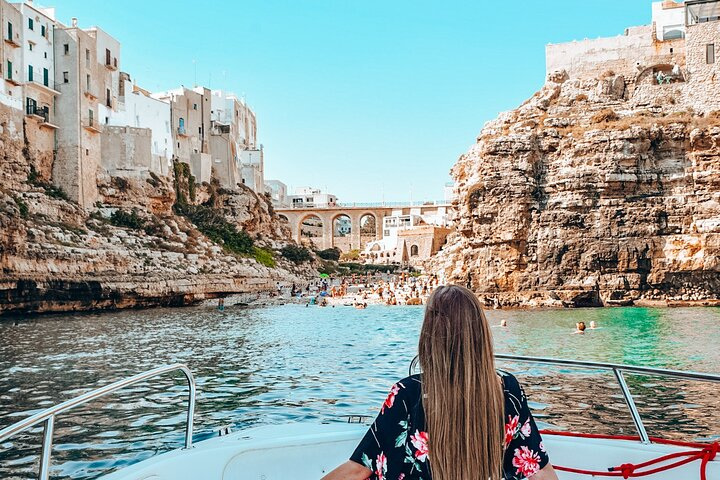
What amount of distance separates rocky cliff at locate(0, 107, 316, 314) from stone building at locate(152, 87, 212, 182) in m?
2.46

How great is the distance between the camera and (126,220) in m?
41.1

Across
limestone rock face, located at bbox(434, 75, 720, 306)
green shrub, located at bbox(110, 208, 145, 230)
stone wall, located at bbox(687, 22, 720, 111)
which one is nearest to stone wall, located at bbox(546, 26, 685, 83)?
stone wall, located at bbox(687, 22, 720, 111)

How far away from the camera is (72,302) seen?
32281mm

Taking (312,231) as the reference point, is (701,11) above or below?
above

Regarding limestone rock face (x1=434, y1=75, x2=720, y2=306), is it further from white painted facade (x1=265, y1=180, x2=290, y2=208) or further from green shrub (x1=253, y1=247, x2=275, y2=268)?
white painted facade (x1=265, y1=180, x2=290, y2=208)

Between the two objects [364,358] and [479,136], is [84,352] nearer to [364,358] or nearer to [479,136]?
[364,358]

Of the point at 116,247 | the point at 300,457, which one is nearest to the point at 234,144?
the point at 116,247

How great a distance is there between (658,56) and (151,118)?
37.7m

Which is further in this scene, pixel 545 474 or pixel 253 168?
pixel 253 168

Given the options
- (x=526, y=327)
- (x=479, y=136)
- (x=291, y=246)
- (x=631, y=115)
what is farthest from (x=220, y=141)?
(x=526, y=327)

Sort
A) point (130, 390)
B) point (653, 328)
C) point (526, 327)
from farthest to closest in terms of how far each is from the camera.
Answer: point (526, 327), point (653, 328), point (130, 390)

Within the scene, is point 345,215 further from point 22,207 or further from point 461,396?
point 461,396

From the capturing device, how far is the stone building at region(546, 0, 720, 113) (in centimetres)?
3569

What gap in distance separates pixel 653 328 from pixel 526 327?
436 cm
